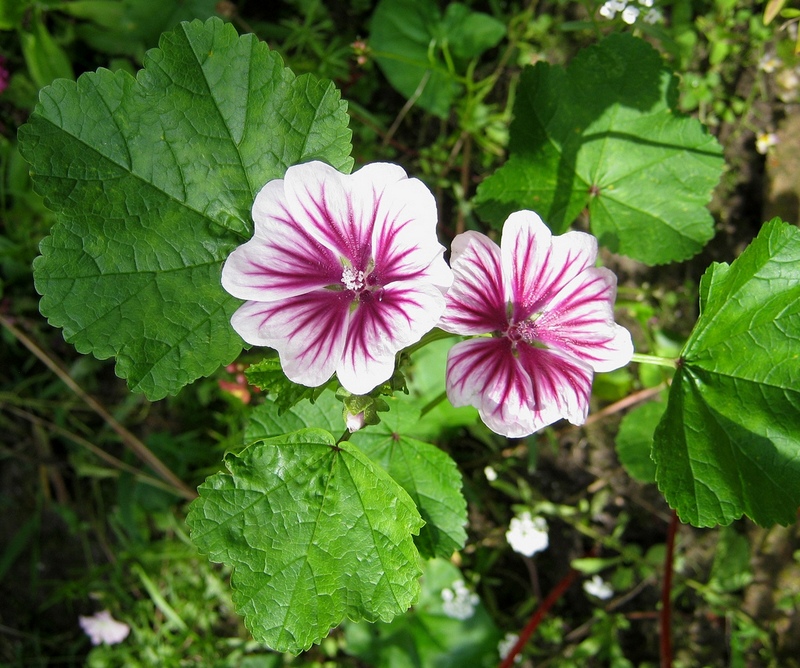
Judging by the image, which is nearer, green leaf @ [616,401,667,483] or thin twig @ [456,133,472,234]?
green leaf @ [616,401,667,483]

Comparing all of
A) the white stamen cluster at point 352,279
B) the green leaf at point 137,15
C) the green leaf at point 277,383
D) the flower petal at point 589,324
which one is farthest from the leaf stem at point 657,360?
the green leaf at point 137,15

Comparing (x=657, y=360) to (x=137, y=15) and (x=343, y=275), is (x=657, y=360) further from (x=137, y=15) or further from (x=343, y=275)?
(x=137, y=15)

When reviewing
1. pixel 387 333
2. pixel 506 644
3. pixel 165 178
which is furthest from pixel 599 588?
pixel 165 178

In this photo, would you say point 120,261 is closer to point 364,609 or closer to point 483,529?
point 364,609

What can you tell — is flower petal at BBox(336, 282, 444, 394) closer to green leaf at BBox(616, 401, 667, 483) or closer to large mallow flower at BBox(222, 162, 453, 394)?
large mallow flower at BBox(222, 162, 453, 394)

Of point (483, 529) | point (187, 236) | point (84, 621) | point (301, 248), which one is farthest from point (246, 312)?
point (84, 621)

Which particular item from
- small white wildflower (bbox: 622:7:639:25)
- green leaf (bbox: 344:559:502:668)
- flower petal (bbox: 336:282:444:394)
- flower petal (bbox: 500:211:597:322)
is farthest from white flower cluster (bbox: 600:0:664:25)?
green leaf (bbox: 344:559:502:668)
